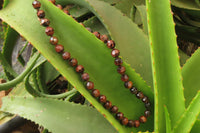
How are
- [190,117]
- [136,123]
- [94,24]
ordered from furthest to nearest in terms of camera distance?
[94,24], [136,123], [190,117]

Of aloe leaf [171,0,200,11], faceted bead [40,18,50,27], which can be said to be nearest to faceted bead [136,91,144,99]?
faceted bead [40,18,50,27]

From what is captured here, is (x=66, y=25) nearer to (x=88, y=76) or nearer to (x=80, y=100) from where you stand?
(x=88, y=76)

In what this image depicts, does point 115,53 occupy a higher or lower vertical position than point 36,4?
lower

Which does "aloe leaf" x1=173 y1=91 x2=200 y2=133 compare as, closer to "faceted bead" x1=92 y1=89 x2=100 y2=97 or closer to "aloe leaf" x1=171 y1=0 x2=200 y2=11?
"faceted bead" x1=92 y1=89 x2=100 y2=97

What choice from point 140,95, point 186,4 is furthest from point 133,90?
point 186,4

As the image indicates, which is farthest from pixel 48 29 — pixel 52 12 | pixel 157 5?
pixel 157 5

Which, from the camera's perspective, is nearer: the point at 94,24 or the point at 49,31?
the point at 49,31

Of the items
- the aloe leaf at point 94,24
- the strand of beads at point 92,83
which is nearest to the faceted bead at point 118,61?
the strand of beads at point 92,83

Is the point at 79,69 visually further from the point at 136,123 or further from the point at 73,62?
the point at 136,123
